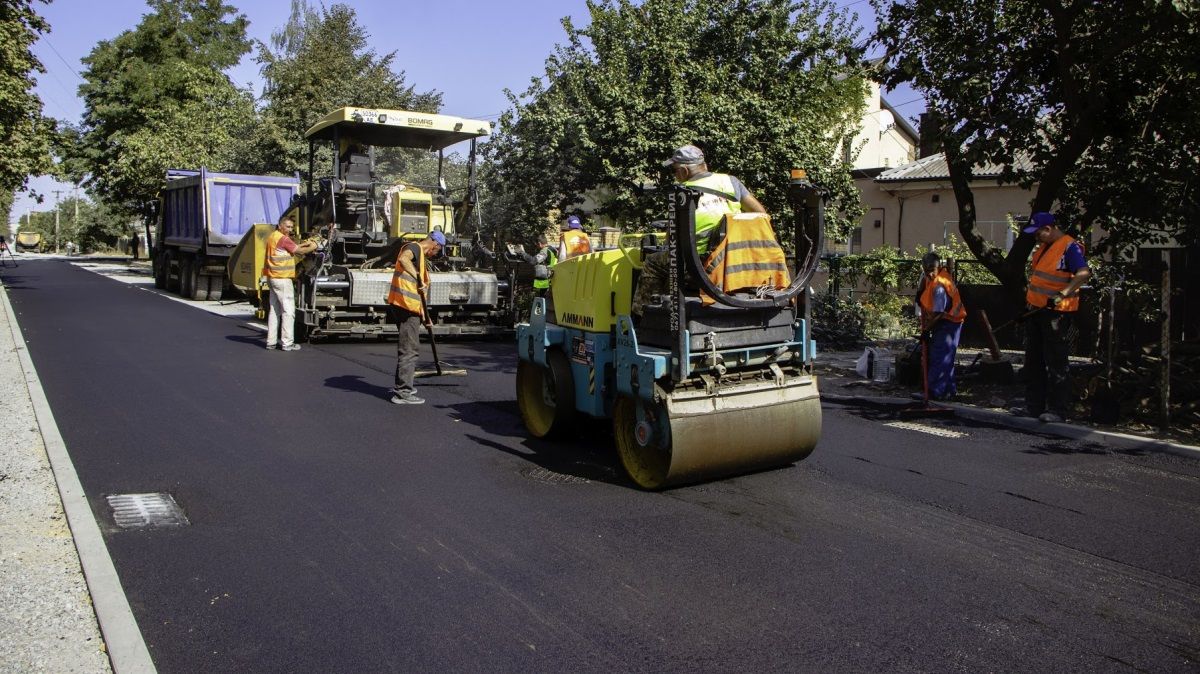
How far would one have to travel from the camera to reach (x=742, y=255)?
5.95m

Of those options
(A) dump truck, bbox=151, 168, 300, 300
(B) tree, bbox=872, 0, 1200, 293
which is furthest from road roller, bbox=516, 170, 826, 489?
(A) dump truck, bbox=151, 168, 300, 300

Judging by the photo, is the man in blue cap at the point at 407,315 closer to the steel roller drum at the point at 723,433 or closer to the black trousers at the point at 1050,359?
the steel roller drum at the point at 723,433

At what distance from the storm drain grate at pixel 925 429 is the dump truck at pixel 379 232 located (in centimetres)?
713

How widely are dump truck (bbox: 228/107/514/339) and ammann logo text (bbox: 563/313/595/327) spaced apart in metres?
6.58

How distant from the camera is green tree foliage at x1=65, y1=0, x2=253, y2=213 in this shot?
3584 centimetres

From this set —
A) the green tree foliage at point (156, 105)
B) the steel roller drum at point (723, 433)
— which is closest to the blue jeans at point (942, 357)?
the steel roller drum at point (723, 433)

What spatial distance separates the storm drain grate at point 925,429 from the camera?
8.11 meters

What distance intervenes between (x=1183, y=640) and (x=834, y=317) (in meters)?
11.6

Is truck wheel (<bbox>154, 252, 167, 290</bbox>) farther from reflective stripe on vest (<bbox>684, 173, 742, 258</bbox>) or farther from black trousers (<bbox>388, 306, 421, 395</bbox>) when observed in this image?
reflective stripe on vest (<bbox>684, 173, 742, 258</bbox>)

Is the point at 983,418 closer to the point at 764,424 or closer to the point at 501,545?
the point at 764,424

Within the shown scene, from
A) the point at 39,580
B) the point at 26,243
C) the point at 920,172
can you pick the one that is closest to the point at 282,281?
the point at 39,580

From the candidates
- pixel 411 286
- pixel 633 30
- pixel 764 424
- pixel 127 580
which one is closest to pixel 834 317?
pixel 633 30

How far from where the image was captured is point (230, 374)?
1079 cm

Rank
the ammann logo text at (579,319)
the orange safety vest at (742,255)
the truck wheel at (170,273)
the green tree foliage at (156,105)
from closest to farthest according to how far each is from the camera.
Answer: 1. the orange safety vest at (742,255)
2. the ammann logo text at (579,319)
3. the truck wheel at (170,273)
4. the green tree foliage at (156,105)
